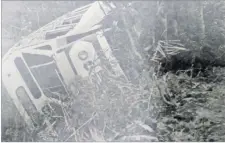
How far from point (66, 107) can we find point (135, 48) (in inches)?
33.2

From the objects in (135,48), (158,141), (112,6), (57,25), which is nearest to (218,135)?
(158,141)

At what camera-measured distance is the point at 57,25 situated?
9.45 ft

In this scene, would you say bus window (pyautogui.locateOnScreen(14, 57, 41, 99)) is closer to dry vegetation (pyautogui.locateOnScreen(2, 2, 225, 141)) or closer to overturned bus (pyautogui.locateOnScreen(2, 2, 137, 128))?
overturned bus (pyautogui.locateOnScreen(2, 2, 137, 128))

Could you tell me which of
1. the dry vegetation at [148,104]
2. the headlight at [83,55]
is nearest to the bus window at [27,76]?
the dry vegetation at [148,104]

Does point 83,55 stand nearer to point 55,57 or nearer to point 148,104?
point 55,57

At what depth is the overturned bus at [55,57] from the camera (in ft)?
9.34

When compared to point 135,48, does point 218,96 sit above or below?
below

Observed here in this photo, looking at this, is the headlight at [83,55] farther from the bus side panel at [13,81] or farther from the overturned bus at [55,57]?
the bus side panel at [13,81]

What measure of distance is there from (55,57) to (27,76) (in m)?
0.32

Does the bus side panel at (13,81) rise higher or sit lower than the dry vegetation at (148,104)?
higher

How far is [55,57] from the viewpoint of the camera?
2.91 meters

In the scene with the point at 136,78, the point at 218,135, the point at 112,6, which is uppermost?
the point at 112,6

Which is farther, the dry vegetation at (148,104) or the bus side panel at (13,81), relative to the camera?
the bus side panel at (13,81)

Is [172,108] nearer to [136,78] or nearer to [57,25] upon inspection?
[136,78]
